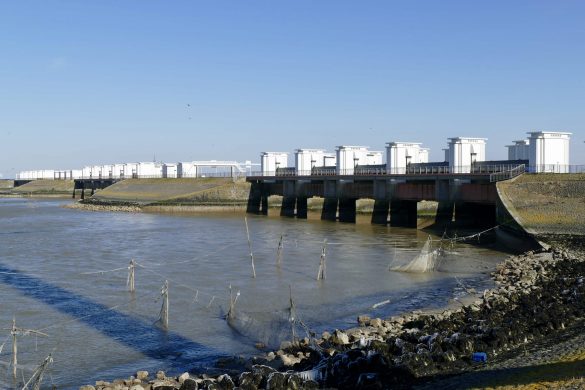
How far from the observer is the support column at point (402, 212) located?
57.0 meters

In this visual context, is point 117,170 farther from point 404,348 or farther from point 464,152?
point 404,348

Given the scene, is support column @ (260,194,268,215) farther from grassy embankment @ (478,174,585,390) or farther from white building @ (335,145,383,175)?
grassy embankment @ (478,174,585,390)

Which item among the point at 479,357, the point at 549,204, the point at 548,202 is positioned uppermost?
the point at 548,202

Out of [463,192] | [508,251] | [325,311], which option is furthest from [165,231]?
[325,311]

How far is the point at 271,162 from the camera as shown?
85.5 m

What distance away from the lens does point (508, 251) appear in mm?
37312

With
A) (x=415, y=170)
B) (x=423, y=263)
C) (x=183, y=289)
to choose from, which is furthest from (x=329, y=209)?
(x=183, y=289)

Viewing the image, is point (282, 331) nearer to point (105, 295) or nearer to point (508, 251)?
point (105, 295)

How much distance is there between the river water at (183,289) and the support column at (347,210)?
12.6m

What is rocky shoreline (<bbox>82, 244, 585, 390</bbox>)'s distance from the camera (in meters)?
13.1

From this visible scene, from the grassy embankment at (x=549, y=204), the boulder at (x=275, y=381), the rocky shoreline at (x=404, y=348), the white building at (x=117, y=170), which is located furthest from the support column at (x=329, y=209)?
the white building at (x=117, y=170)

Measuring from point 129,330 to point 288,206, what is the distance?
2076 inches

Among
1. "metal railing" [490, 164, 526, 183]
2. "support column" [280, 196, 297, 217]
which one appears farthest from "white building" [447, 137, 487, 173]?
"support column" [280, 196, 297, 217]

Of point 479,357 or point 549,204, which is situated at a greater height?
point 549,204
